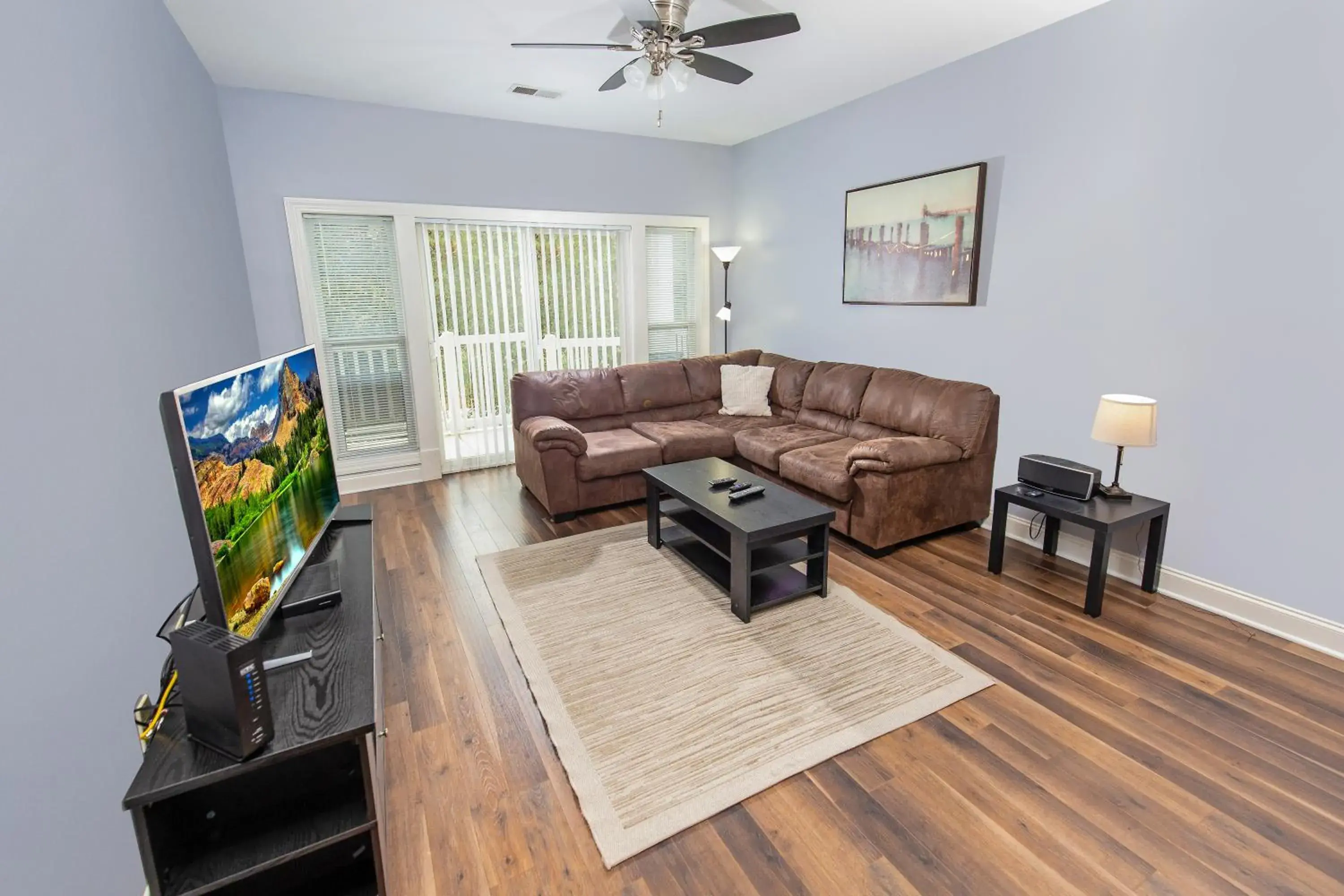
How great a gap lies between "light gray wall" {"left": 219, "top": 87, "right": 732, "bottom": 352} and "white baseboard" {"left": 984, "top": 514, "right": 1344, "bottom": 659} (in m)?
4.23

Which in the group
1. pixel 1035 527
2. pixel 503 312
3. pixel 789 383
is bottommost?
pixel 1035 527

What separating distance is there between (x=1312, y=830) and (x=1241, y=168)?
95.6 inches

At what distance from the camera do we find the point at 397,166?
4.41 m

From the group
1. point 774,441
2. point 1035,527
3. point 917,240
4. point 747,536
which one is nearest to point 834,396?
point 774,441

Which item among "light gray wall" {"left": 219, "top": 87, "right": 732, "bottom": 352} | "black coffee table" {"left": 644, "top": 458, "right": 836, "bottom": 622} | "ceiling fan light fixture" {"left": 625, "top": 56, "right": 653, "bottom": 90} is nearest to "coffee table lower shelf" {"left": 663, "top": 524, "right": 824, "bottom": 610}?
"black coffee table" {"left": 644, "top": 458, "right": 836, "bottom": 622}

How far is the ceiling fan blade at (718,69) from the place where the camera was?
282 cm

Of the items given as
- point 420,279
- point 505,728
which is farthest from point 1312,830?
point 420,279

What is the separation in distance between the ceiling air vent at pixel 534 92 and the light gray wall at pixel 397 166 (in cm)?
15

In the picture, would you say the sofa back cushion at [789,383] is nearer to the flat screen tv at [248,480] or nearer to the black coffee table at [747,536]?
the black coffee table at [747,536]

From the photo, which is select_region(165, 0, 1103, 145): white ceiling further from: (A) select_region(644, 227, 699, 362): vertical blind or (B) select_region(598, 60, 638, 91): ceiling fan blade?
(A) select_region(644, 227, 699, 362): vertical blind

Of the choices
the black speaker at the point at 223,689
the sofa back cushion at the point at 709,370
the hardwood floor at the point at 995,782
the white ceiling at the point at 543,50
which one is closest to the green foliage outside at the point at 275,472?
the black speaker at the point at 223,689

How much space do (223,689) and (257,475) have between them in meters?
0.59

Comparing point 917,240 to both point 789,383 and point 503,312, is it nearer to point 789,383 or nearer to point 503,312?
point 789,383

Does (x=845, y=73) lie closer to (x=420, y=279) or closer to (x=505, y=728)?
(x=420, y=279)
